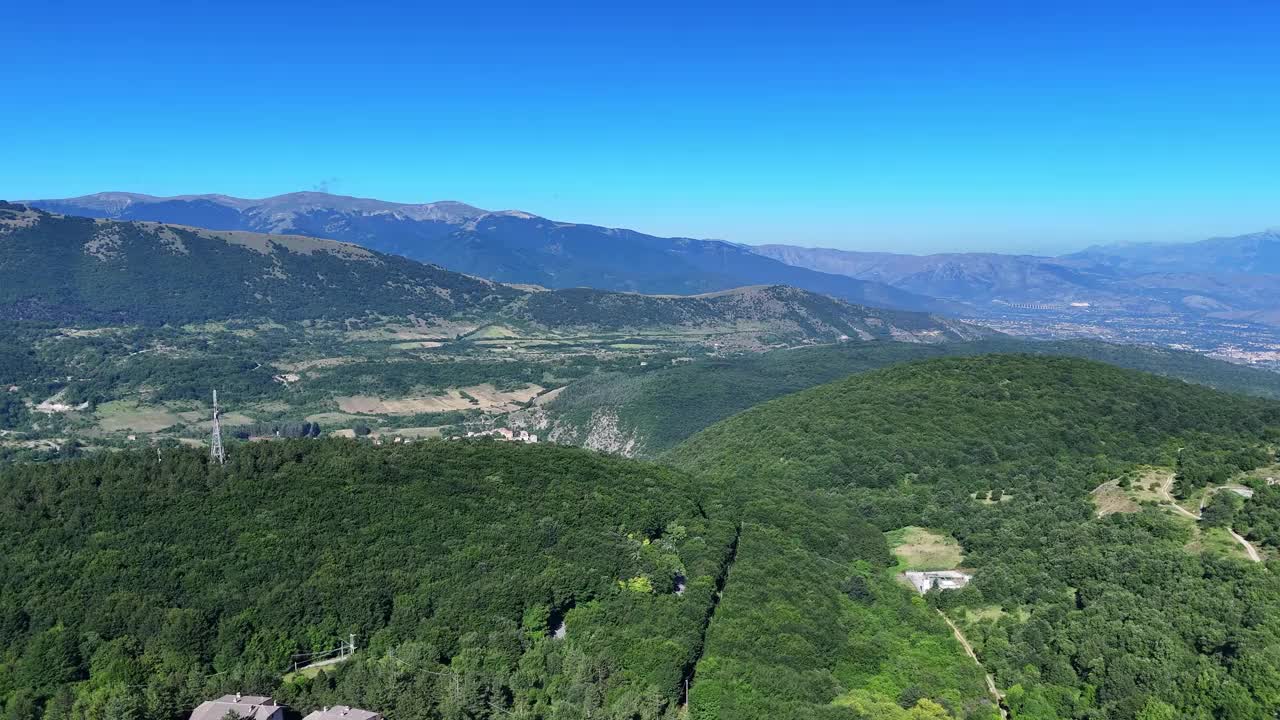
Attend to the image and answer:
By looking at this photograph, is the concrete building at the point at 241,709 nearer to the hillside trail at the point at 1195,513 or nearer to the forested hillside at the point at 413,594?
the forested hillside at the point at 413,594

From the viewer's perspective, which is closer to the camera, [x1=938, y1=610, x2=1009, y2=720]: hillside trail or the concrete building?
the concrete building

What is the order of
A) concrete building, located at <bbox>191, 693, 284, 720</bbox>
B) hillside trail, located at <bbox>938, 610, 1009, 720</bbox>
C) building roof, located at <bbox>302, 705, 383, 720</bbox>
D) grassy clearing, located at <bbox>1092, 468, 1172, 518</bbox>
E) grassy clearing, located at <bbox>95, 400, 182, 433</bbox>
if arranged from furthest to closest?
grassy clearing, located at <bbox>95, 400, 182, 433</bbox> < grassy clearing, located at <bbox>1092, 468, 1172, 518</bbox> < hillside trail, located at <bbox>938, 610, 1009, 720</bbox> < concrete building, located at <bbox>191, 693, 284, 720</bbox> < building roof, located at <bbox>302, 705, 383, 720</bbox>

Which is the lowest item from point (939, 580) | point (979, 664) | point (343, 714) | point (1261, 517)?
point (979, 664)

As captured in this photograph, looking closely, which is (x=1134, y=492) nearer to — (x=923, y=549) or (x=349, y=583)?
(x=923, y=549)

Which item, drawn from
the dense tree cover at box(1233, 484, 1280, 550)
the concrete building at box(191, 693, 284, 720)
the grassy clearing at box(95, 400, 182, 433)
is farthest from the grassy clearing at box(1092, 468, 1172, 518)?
the grassy clearing at box(95, 400, 182, 433)

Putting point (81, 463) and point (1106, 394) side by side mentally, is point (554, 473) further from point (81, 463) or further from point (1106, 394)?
point (1106, 394)

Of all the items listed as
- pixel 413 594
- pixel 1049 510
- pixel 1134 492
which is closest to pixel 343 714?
pixel 413 594

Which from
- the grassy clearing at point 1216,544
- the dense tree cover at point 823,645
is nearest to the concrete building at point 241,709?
the dense tree cover at point 823,645

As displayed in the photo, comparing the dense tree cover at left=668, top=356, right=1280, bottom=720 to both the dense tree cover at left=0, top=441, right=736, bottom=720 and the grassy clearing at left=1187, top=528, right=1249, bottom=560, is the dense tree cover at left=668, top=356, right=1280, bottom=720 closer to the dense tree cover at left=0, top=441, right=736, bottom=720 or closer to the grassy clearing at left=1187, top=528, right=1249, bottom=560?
the grassy clearing at left=1187, top=528, right=1249, bottom=560
